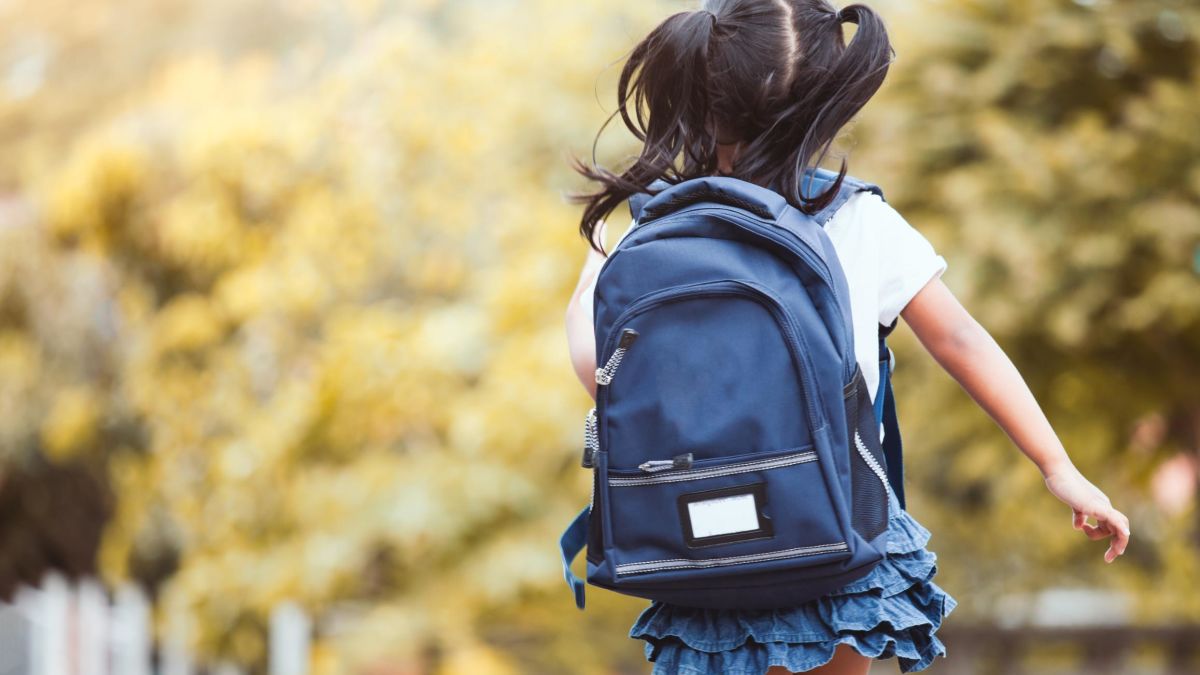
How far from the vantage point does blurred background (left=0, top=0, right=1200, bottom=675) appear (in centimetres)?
448

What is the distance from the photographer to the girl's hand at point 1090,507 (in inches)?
57.4

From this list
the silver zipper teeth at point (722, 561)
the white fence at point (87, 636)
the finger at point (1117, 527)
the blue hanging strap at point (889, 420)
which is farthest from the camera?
the white fence at point (87, 636)

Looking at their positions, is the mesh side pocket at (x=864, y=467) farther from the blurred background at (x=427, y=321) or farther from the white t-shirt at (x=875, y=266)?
the blurred background at (x=427, y=321)

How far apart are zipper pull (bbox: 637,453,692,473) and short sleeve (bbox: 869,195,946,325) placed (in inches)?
13.7

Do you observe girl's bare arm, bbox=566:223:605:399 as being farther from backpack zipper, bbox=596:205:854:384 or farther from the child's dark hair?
backpack zipper, bbox=596:205:854:384

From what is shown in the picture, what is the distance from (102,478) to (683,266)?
759 centimetres

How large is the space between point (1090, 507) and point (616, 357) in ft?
1.94

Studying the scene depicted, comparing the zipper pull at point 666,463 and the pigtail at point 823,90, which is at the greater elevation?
the pigtail at point 823,90

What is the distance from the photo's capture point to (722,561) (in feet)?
4.48

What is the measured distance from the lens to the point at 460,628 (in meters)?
5.32

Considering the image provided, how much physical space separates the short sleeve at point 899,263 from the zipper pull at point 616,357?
1.11 feet

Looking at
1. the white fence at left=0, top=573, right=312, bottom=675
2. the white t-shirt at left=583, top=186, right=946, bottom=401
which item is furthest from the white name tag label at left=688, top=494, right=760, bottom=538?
the white fence at left=0, top=573, right=312, bottom=675

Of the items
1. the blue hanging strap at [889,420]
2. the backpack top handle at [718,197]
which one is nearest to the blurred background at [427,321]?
the blue hanging strap at [889,420]

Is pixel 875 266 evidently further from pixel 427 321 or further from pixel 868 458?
pixel 427 321
